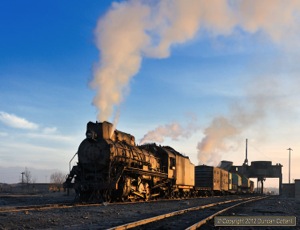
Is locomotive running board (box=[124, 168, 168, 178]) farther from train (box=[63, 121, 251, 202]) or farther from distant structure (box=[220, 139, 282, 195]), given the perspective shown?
distant structure (box=[220, 139, 282, 195])

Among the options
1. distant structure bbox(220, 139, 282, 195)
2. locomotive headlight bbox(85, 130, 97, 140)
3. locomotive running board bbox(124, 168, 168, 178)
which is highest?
locomotive headlight bbox(85, 130, 97, 140)

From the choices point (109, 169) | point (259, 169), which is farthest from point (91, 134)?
point (259, 169)

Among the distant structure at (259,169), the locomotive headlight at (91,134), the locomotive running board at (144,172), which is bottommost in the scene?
the distant structure at (259,169)

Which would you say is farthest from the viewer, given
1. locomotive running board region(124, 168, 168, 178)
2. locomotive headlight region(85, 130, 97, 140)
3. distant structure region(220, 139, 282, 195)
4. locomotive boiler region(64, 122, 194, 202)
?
distant structure region(220, 139, 282, 195)

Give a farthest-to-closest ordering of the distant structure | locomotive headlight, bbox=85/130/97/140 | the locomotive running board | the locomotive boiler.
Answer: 1. the distant structure
2. the locomotive running board
3. locomotive headlight, bbox=85/130/97/140
4. the locomotive boiler

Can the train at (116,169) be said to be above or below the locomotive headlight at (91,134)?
below

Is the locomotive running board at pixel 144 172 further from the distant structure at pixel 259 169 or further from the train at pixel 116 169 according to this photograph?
→ the distant structure at pixel 259 169

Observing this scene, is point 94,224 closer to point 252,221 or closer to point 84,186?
point 252,221

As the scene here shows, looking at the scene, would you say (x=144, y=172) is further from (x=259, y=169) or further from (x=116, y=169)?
(x=259, y=169)

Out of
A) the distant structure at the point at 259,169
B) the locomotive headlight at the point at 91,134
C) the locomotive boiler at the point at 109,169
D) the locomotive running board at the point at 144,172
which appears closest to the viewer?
the locomotive boiler at the point at 109,169

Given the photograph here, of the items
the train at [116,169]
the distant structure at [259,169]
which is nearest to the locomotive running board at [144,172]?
the train at [116,169]

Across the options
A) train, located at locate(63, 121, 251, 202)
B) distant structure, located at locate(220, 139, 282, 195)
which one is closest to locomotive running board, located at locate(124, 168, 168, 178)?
train, located at locate(63, 121, 251, 202)

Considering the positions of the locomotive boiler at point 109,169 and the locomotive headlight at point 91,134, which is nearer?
the locomotive boiler at point 109,169

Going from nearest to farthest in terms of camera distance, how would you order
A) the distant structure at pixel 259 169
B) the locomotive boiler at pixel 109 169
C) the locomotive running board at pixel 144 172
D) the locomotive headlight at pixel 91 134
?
the locomotive boiler at pixel 109 169, the locomotive headlight at pixel 91 134, the locomotive running board at pixel 144 172, the distant structure at pixel 259 169
